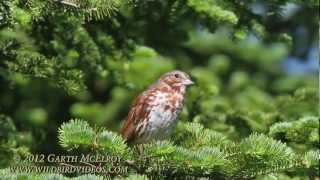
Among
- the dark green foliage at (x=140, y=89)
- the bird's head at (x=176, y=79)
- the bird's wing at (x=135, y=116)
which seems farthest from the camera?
the bird's head at (x=176, y=79)

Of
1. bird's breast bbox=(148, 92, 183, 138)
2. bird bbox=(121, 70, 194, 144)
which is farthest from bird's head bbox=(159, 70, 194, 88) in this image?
bird's breast bbox=(148, 92, 183, 138)

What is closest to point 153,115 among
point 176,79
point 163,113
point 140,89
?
point 163,113

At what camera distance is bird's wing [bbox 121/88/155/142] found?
6.36m

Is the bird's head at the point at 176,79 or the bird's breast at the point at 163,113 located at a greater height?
the bird's head at the point at 176,79

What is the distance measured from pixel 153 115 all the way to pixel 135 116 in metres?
0.15

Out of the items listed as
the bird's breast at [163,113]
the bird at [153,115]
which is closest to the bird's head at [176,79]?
the bird at [153,115]

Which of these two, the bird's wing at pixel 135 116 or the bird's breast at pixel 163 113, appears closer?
the bird's breast at pixel 163 113

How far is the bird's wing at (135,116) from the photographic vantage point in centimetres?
636

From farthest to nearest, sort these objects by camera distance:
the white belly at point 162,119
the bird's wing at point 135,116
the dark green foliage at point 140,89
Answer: the bird's wing at point 135,116 < the white belly at point 162,119 < the dark green foliage at point 140,89

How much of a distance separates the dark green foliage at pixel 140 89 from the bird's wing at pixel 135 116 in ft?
0.78

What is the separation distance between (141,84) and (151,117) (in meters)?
1.70

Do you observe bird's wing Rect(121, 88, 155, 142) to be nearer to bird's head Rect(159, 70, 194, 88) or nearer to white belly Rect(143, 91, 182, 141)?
white belly Rect(143, 91, 182, 141)

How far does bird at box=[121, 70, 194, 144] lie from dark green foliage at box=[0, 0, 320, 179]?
0.42 feet

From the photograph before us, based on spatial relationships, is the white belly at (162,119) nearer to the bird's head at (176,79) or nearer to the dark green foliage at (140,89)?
the dark green foliage at (140,89)
